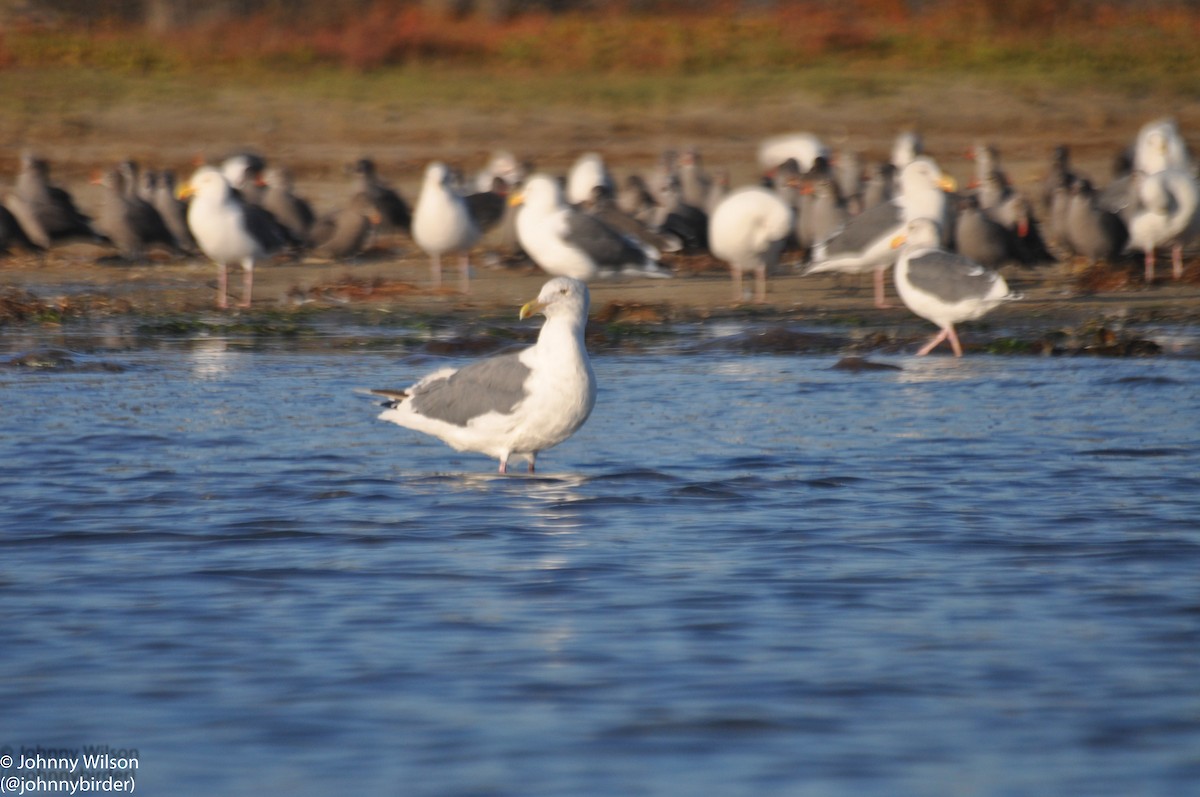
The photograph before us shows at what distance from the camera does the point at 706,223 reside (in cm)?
1861

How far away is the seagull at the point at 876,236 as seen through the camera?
15625mm

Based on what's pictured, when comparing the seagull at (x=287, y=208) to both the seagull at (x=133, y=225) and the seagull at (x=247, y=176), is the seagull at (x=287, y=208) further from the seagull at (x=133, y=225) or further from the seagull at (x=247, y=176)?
the seagull at (x=133, y=225)

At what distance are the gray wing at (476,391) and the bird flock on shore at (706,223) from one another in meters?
4.93

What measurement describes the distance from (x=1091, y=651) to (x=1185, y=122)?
2498cm

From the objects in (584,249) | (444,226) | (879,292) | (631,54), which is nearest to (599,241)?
(584,249)

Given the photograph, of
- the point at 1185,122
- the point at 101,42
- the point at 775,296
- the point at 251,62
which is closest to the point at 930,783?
the point at 775,296

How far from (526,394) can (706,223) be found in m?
10.3

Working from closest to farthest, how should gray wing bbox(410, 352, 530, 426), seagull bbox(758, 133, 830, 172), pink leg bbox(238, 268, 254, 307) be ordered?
gray wing bbox(410, 352, 530, 426) < pink leg bbox(238, 268, 254, 307) < seagull bbox(758, 133, 830, 172)

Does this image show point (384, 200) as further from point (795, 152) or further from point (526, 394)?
point (526, 394)

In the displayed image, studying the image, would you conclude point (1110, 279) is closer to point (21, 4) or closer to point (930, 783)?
point (930, 783)

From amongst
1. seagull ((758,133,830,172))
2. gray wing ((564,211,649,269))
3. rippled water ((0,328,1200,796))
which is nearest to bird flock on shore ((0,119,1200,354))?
gray wing ((564,211,649,269))

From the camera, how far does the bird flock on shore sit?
15.8 m

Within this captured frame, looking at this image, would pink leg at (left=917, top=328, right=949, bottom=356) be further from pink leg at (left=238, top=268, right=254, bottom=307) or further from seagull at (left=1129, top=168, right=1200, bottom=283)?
pink leg at (left=238, top=268, right=254, bottom=307)

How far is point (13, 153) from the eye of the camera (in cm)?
2633
